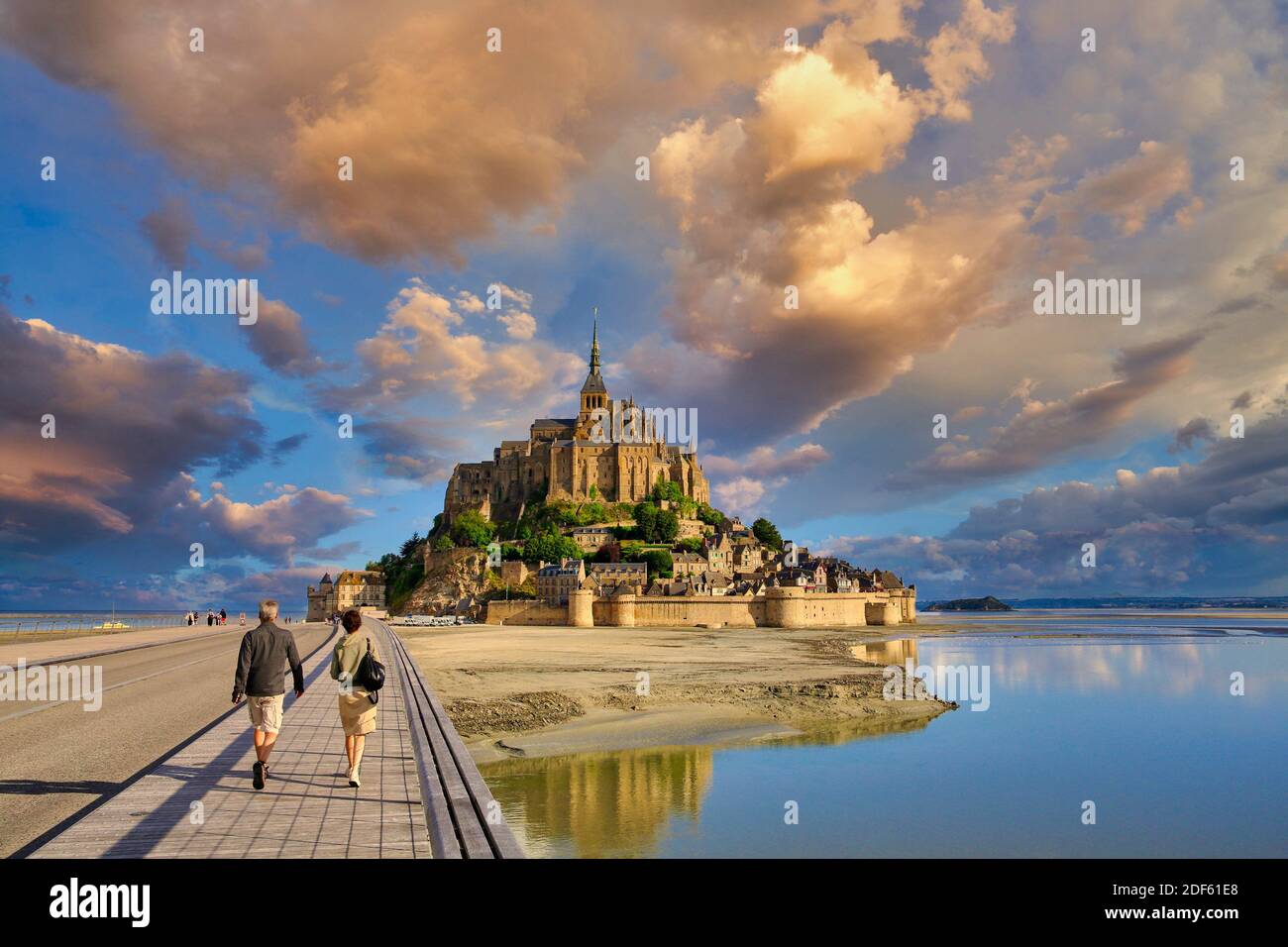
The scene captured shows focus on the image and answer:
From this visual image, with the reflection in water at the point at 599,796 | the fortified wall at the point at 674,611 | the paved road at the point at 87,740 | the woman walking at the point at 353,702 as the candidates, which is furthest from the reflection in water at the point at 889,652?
the woman walking at the point at 353,702

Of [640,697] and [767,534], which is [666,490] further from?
[640,697]

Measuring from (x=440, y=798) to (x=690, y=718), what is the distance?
55.2 feet

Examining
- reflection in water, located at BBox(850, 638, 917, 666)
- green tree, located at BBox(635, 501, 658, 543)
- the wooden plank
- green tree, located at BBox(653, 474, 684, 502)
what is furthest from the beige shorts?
green tree, located at BBox(653, 474, 684, 502)

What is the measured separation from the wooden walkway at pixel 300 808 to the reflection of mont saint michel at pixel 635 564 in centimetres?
7344

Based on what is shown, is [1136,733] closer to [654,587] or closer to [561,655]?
[561,655]

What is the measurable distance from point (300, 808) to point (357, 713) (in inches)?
48.2

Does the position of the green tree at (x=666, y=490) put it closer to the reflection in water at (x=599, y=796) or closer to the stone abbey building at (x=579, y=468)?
the stone abbey building at (x=579, y=468)

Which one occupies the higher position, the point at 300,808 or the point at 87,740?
the point at 300,808

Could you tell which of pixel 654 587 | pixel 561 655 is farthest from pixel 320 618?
pixel 561 655

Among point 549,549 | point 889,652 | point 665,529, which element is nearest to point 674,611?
point 549,549

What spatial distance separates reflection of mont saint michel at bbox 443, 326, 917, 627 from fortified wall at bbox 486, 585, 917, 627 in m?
0.11

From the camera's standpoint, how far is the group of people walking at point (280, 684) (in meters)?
9.50

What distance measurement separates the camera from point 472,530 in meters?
117
